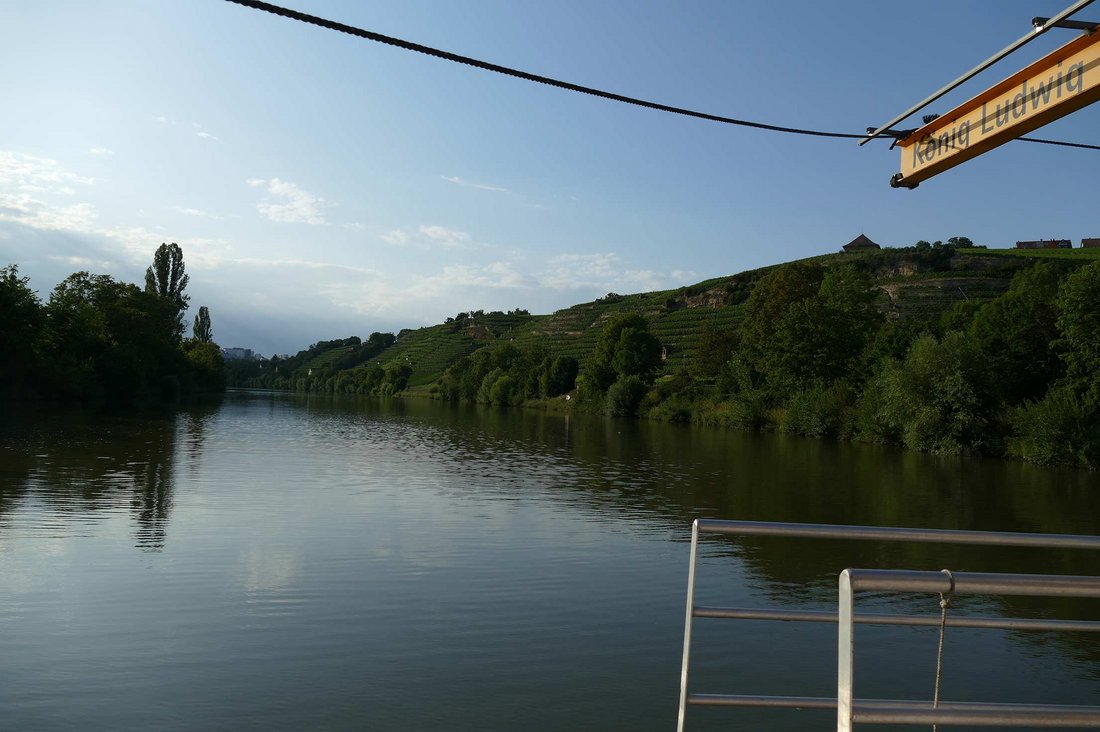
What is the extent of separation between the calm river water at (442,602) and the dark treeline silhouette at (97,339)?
4023cm

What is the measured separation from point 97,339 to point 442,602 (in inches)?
2835

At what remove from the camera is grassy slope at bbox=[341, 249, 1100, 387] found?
317 feet

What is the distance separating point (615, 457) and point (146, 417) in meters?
31.7

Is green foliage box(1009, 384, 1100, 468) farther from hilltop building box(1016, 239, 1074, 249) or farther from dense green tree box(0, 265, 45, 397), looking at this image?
hilltop building box(1016, 239, 1074, 249)

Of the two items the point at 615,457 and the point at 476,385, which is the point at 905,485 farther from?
the point at 476,385

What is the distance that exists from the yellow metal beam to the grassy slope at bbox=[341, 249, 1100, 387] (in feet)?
294

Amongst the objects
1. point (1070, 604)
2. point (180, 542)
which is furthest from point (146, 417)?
point (1070, 604)

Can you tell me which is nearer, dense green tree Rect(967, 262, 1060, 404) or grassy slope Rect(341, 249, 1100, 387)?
dense green tree Rect(967, 262, 1060, 404)

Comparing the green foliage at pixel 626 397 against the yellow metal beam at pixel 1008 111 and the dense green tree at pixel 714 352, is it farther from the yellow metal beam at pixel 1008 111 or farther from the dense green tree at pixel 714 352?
the yellow metal beam at pixel 1008 111

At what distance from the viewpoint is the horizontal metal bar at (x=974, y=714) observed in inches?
95.7

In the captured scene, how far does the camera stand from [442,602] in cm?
1155

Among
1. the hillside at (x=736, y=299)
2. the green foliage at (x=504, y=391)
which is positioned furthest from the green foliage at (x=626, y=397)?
the green foliage at (x=504, y=391)

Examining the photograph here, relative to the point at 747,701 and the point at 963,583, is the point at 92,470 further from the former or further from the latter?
the point at 963,583

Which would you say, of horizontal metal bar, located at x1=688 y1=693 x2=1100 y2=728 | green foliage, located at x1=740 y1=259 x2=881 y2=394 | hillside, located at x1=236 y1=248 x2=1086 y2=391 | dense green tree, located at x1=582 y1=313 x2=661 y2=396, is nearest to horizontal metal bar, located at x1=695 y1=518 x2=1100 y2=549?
horizontal metal bar, located at x1=688 y1=693 x2=1100 y2=728
